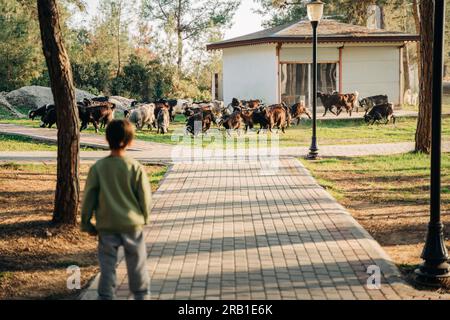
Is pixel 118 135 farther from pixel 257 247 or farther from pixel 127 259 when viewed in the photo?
pixel 257 247

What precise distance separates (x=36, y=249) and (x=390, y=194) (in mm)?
6546

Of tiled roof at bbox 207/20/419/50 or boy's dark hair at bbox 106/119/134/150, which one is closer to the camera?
boy's dark hair at bbox 106/119/134/150

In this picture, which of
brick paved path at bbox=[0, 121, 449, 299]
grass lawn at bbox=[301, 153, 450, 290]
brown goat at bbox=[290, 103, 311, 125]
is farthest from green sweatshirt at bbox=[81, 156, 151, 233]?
brown goat at bbox=[290, 103, 311, 125]

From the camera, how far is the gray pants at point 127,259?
5.24 m

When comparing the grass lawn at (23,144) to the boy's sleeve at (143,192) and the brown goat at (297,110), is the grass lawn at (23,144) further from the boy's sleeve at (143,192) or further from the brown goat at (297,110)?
the boy's sleeve at (143,192)

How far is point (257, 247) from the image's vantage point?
7.62m

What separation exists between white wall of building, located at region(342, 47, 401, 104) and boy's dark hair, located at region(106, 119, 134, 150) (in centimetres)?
2879

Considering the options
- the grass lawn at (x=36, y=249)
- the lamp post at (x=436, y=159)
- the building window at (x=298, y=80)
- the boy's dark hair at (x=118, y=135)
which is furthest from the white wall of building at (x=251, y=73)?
the boy's dark hair at (x=118, y=135)

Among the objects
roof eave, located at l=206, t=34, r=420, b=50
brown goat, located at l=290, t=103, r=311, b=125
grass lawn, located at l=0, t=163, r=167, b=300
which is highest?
roof eave, located at l=206, t=34, r=420, b=50

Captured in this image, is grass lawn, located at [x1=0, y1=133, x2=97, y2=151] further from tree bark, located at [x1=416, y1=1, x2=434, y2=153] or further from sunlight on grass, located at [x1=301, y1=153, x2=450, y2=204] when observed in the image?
tree bark, located at [x1=416, y1=1, x2=434, y2=153]

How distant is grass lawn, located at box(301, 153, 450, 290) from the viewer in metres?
8.35

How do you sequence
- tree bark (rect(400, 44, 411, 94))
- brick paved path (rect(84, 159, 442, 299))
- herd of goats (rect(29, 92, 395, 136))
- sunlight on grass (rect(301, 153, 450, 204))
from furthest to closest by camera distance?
tree bark (rect(400, 44, 411, 94)) < herd of goats (rect(29, 92, 395, 136)) < sunlight on grass (rect(301, 153, 450, 204)) < brick paved path (rect(84, 159, 442, 299))

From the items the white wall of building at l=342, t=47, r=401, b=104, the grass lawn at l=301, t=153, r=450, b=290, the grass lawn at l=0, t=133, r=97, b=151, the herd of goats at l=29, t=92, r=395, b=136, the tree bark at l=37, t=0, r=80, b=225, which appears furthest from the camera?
the white wall of building at l=342, t=47, r=401, b=104

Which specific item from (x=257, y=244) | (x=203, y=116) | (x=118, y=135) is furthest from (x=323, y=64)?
(x=118, y=135)
